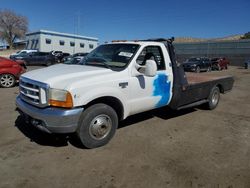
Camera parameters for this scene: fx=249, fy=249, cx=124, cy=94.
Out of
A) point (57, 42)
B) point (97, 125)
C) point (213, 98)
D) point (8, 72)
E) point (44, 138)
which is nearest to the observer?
point (97, 125)

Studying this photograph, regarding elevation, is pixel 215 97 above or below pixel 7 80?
below

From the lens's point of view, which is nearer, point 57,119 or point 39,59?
point 57,119

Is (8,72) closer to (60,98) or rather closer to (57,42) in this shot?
(60,98)

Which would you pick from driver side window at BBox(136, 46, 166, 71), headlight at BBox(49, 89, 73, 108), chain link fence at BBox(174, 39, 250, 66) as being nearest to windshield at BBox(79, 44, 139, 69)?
driver side window at BBox(136, 46, 166, 71)

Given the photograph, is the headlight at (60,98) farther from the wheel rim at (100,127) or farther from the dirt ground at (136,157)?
the dirt ground at (136,157)

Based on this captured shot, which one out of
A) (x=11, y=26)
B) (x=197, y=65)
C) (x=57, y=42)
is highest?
(x=11, y=26)

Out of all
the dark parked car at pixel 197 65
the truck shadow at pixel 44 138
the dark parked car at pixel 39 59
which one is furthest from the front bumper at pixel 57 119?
the dark parked car at pixel 39 59

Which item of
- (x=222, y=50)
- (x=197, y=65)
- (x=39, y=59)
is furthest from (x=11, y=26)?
(x=197, y=65)

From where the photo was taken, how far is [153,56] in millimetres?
5496

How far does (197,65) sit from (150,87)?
20846 mm

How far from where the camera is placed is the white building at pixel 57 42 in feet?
181

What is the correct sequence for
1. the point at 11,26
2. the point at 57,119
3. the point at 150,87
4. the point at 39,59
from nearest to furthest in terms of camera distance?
the point at 57,119 < the point at 150,87 < the point at 39,59 < the point at 11,26

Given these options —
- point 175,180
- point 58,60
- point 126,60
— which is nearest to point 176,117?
point 126,60

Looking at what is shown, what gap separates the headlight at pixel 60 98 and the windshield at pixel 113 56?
1.25 metres
